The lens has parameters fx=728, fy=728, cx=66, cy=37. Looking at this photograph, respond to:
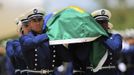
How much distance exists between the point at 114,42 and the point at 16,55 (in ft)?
5.38

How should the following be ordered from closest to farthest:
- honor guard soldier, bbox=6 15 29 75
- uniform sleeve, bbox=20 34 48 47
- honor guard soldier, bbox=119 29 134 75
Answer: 1. uniform sleeve, bbox=20 34 48 47
2. honor guard soldier, bbox=6 15 29 75
3. honor guard soldier, bbox=119 29 134 75

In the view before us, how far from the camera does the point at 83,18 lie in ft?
34.0

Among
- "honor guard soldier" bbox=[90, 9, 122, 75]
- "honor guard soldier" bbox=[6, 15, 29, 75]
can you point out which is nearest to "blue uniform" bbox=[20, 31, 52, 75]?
"honor guard soldier" bbox=[6, 15, 29, 75]

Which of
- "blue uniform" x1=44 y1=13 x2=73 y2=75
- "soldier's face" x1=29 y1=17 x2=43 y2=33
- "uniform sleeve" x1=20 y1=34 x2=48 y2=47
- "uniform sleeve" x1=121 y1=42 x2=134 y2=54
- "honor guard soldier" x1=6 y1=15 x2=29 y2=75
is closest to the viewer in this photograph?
"uniform sleeve" x1=20 y1=34 x2=48 y2=47

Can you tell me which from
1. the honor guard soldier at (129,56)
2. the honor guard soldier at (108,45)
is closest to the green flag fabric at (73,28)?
the honor guard soldier at (108,45)

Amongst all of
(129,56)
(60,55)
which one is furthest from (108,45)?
(129,56)

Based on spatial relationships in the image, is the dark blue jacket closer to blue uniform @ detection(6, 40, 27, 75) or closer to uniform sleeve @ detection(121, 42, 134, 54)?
blue uniform @ detection(6, 40, 27, 75)

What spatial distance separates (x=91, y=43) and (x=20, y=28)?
1.37 m

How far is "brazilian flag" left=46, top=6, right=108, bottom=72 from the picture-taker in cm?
1020

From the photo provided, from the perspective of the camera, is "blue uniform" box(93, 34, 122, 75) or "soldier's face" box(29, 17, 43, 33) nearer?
"soldier's face" box(29, 17, 43, 33)

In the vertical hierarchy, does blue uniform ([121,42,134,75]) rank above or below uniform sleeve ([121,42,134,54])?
below

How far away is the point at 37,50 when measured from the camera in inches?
401

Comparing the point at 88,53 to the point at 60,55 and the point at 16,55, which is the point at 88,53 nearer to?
the point at 60,55

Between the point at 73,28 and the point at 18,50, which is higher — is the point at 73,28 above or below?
above
